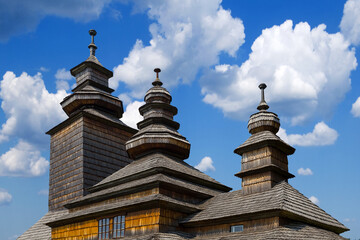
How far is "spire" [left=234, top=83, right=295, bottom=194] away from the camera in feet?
80.6

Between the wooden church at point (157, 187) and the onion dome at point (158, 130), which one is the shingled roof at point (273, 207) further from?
the onion dome at point (158, 130)

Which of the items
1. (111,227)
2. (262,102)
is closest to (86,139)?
(111,227)

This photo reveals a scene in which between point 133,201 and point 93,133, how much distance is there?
11.3 meters

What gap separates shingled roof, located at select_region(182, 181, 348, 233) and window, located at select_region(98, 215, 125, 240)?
386 cm

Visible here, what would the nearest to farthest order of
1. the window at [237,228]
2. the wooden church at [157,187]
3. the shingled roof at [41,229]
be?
the window at [237,228], the wooden church at [157,187], the shingled roof at [41,229]

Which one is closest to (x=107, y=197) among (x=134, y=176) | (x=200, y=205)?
(x=134, y=176)

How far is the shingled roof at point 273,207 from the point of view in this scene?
21.2 m

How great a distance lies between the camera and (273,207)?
2059 cm

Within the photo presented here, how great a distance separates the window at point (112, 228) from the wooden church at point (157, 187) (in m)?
0.06

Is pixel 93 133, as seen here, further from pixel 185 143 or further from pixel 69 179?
pixel 185 143

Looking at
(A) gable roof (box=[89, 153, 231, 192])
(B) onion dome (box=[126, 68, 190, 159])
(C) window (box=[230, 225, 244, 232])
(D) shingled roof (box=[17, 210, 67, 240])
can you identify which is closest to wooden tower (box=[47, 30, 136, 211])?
(D) shingled roof (box=[17, 210, 67, 240])

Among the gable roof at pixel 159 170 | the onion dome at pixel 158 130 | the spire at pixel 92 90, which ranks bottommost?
the gable roof at pixel 159 170

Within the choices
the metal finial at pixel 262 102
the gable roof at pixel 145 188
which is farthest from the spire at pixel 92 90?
the metal finial at pixel 262 102

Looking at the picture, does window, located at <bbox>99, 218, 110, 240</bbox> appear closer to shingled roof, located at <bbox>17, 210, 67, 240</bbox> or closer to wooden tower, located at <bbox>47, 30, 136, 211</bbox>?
wooden tower, located at <bbox>47, 30, 136, 211</bbox>
